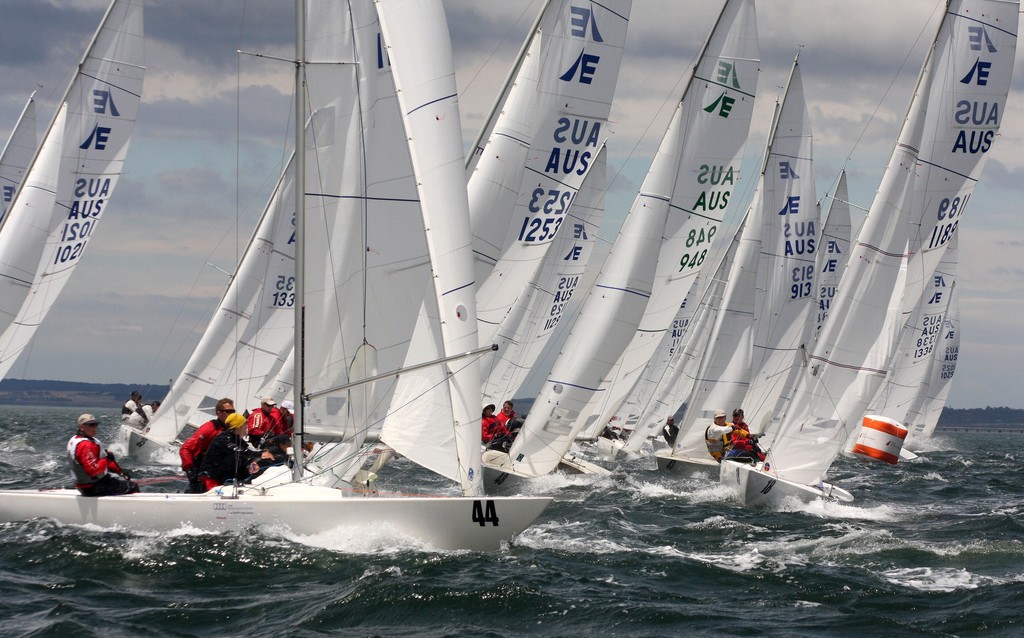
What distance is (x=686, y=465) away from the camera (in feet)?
73.9

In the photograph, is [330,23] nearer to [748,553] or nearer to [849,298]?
[748,553]

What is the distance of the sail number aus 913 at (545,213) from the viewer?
65.3 feet

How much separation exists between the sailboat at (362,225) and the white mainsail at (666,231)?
679 cm

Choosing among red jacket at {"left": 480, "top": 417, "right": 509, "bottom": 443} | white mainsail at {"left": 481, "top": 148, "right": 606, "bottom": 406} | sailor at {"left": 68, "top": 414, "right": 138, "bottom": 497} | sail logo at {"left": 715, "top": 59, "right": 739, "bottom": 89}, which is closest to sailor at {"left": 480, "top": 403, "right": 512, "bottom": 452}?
red jacket at {"left": 480, "top": 417, "right": 509, "bottom": 443}

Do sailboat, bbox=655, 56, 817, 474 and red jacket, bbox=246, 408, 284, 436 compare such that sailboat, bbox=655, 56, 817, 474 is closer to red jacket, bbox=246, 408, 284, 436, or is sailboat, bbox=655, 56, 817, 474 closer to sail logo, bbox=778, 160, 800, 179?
sail logo, bbox=778, 160, 800, 179

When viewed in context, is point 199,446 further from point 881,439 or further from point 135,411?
point 135,411

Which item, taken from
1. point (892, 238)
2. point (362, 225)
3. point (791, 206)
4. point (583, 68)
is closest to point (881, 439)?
point (892, 238)

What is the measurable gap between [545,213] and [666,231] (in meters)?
2.92

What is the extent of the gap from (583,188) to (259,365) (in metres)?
7.48

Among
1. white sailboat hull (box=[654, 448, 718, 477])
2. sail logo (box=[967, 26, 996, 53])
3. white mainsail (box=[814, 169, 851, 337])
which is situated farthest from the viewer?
white mainsail (box=[814, 169, 851, 337])

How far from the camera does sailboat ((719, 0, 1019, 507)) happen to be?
17281 millimetres

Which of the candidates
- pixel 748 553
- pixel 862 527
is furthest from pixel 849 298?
pixel 748 553

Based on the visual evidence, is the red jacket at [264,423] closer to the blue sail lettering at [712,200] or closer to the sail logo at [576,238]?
the blue sail lettering at [712,200]

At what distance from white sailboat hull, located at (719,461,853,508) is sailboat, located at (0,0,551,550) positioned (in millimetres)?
6970
